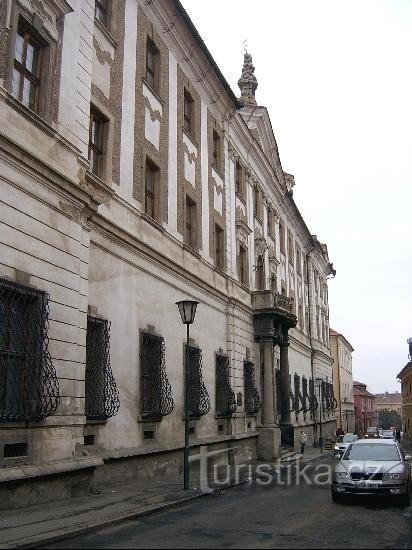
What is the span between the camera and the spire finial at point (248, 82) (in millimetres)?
35344

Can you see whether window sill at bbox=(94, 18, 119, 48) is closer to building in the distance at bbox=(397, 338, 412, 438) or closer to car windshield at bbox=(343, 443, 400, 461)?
car windshield at bbox=(343, 443, 400, 461)

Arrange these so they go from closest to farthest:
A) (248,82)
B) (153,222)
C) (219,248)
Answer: (153,222) → (219,248) → (248,82)

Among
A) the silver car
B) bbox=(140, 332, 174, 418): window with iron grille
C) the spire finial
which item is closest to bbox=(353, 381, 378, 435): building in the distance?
the spire finial

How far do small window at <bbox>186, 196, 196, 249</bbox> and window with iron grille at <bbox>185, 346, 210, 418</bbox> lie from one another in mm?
3951

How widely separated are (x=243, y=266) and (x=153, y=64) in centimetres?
1124

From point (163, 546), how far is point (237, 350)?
17.1 meters

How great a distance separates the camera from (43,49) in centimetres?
1330

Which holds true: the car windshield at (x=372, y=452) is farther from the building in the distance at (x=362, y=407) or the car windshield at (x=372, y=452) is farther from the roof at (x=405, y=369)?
the building in the distance at (x=362, y=407)

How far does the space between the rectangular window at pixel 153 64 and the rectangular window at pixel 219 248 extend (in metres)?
6.95

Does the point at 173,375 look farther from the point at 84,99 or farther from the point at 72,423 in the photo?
the point at 84,99

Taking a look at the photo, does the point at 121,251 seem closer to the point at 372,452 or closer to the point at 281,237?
the point at 372,452

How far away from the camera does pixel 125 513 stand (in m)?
10.9

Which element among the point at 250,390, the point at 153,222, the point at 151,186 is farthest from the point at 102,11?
the point at 250,390

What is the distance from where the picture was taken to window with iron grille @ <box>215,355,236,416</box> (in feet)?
75.6
